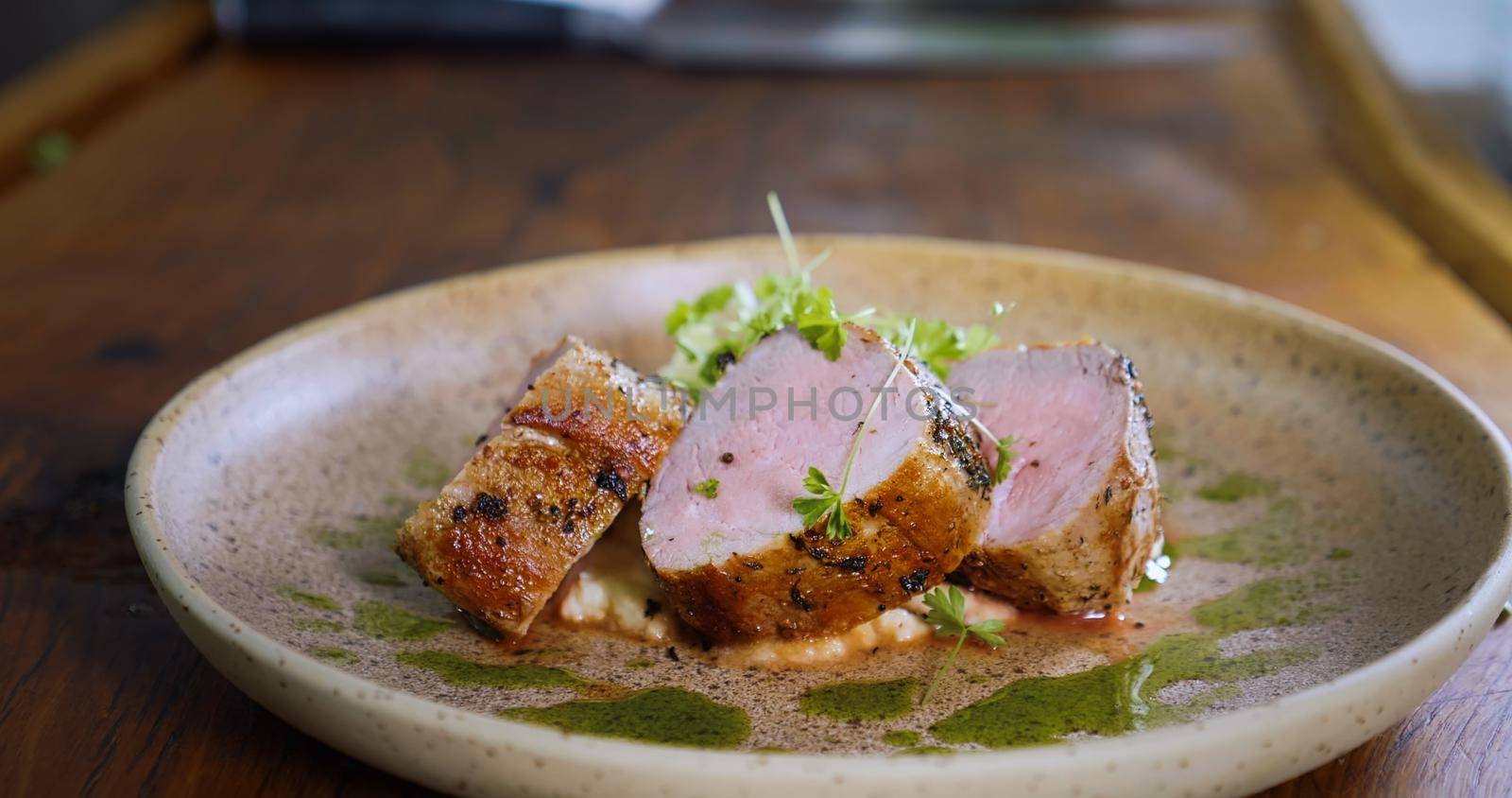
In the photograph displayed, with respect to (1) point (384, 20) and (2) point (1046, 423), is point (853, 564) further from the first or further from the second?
(1) point (384, 20)

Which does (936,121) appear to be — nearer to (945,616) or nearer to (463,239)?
(463,239)

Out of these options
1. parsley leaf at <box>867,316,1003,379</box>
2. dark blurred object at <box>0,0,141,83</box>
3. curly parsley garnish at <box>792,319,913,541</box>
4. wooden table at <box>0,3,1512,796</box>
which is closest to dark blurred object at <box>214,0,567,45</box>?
wooden table at <box>0,3,1512,796</box>

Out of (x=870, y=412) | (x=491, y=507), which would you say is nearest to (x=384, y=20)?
(x=491, y=507)

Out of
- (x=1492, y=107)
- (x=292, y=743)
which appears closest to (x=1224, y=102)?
(x=1492, y=107)

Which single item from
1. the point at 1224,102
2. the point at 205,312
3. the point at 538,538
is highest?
the point at 1224,102

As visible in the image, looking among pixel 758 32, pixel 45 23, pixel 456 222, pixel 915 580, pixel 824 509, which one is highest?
pixel 758 32

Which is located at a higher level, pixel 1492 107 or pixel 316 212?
pixel 1492 107
